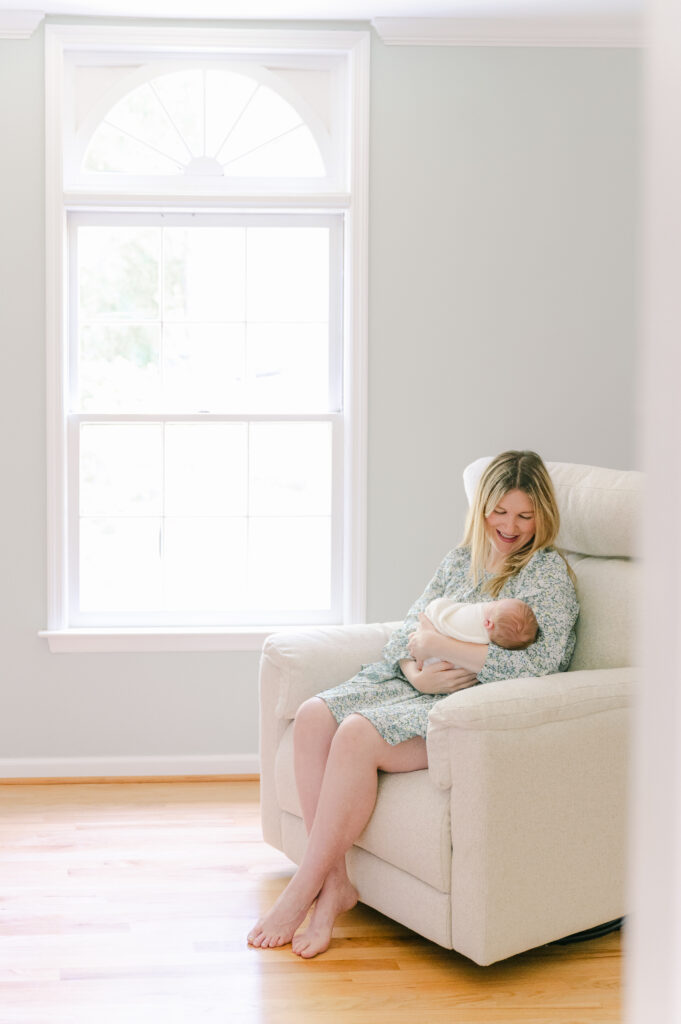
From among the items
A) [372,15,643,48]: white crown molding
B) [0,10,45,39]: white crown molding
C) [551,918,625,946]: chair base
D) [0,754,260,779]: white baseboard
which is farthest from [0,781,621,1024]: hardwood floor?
[372,15,643,48]: white crown molding

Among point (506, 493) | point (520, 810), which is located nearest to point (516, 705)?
point (520, 810)

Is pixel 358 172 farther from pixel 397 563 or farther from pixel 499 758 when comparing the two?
pixel 499 758

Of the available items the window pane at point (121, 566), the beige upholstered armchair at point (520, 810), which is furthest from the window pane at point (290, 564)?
the beige upholstered armchair at point (520, 810)

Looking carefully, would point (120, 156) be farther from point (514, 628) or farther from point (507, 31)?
point (514, 628)

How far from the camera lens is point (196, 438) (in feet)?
12.6

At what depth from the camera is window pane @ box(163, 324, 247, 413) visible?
12.6ft

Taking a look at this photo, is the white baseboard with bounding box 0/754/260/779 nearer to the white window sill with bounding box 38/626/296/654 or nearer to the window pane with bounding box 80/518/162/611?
→ the white window sill with bounding box 38/626/296/654

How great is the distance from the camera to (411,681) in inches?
103

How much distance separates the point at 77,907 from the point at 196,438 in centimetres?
178

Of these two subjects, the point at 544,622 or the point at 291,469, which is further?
the point at 291,469

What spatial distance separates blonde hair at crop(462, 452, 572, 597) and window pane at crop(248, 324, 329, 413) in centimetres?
135

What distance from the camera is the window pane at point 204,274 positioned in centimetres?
381

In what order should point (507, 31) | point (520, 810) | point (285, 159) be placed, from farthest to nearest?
point (285, 159) → point (507, 31) → point (520, 810)

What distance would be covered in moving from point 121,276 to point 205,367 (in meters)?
0.46
